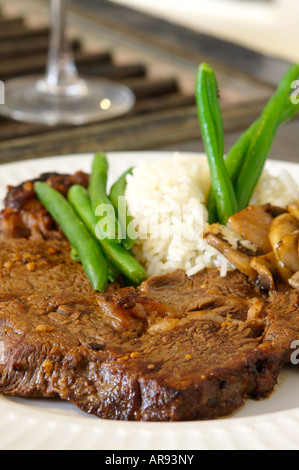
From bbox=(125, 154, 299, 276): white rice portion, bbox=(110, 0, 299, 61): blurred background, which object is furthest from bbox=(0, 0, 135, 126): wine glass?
bbox=(110, 0, 299, 61): blurred background

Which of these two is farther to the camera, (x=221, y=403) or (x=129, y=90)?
(x=129, y=90)

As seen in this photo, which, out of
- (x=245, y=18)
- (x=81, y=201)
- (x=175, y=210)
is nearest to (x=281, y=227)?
(x=175, y=210)

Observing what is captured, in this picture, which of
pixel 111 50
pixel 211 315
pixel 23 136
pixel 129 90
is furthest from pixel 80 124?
pixel 211 315

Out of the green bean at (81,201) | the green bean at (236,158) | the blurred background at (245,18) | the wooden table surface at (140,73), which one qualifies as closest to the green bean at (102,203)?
the green bean at (81,201)

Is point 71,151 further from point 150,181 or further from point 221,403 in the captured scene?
point 221,403

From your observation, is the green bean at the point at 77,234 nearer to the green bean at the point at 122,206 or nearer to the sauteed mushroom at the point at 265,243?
the green bean at the point at 122,206

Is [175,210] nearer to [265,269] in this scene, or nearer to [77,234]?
[77,234]
